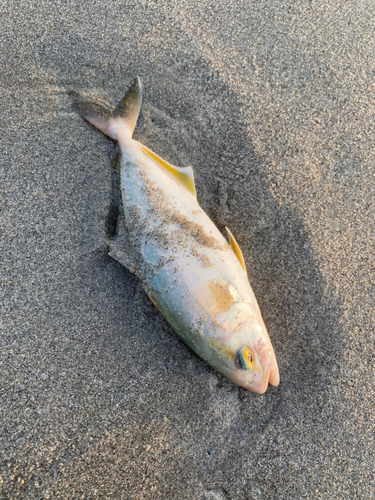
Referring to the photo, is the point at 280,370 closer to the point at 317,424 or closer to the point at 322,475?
the point at 317,424

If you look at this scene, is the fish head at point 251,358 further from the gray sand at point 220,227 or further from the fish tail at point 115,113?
the fish tail at point 115,113

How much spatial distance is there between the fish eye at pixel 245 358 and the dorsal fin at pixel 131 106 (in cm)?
174

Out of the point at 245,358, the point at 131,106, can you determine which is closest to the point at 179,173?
the point at 131,106

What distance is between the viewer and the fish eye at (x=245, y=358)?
2.05 meters

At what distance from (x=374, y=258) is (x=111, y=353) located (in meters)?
2.01

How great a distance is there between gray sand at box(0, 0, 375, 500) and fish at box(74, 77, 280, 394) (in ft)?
0.67

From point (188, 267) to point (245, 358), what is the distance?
0.66m

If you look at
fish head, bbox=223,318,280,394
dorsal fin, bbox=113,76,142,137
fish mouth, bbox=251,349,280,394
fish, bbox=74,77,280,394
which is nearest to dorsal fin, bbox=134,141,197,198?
fish, bbox=74,77,280,394

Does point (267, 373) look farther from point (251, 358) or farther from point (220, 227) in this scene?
point (220, 227)

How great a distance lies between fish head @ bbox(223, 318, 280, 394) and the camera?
2072 millimetres

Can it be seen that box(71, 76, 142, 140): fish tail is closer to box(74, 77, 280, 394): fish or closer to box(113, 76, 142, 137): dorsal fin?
box(113, 76, 142, 137): dorsal fin

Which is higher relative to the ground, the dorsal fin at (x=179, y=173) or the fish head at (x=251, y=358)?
the dorsal fin at (x=179, y=173)

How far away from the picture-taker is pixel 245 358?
205 cm

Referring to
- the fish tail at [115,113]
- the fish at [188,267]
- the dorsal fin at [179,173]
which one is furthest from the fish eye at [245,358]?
the fish tail at [115,113]
